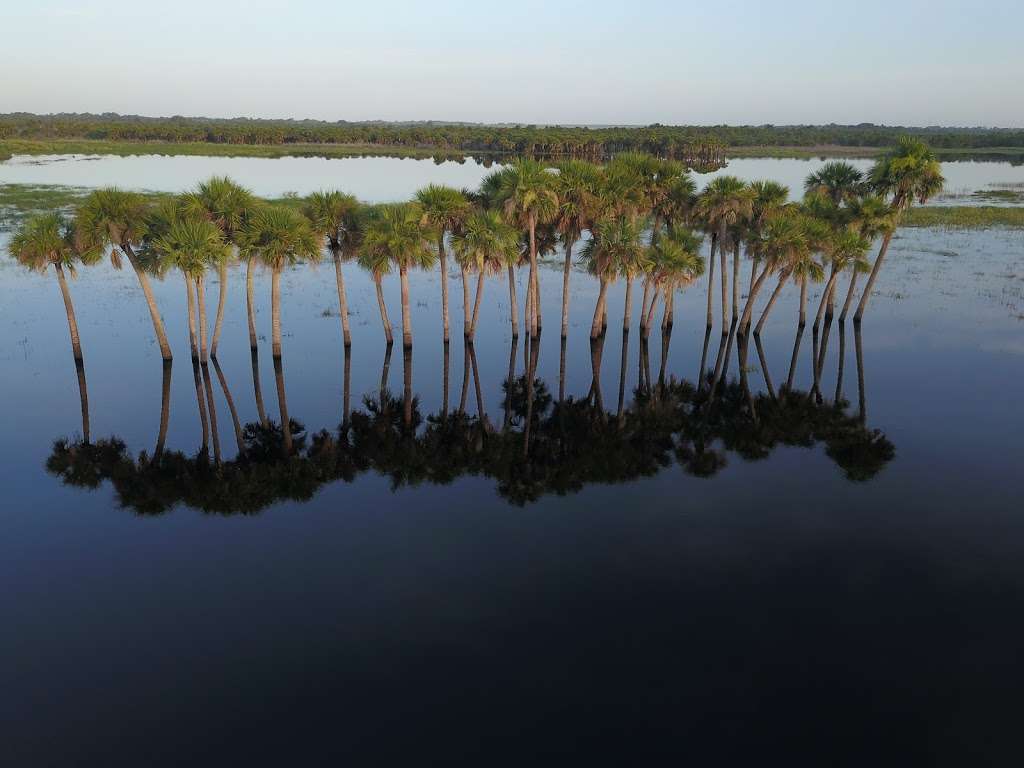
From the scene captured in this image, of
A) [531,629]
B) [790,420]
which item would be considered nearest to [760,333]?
[790,420]

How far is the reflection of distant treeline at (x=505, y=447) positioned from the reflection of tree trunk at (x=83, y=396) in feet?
2.54

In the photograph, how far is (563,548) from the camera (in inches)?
819

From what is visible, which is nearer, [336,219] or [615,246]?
[336,219]

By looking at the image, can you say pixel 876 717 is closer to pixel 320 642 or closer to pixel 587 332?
pixel 320 642

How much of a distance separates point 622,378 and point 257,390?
16.9m

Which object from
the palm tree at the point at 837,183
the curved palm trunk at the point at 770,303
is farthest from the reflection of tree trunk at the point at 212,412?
the palm tree at the point at 837,183

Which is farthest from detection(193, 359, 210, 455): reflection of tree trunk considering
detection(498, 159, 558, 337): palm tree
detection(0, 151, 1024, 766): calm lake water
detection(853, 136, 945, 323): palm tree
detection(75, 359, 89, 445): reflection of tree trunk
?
detection(853, 136, 945, 323): palm tree

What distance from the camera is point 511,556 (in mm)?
20391

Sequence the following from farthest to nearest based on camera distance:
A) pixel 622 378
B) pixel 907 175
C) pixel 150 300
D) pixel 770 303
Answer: pixel 770 303, pixel 907 175, pixel 622 378, pixel 150 300

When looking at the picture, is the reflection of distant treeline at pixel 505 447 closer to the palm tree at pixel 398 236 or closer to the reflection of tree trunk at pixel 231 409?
the reflection of tree trunk at pixel 231 409

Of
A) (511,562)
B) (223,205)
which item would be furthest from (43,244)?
(511,562)

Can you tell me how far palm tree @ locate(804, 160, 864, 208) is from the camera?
41.2 meters

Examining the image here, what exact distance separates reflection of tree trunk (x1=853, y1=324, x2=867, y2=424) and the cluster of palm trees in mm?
3388

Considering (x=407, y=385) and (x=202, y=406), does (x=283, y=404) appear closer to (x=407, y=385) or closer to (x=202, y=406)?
(x=202, y=406)
